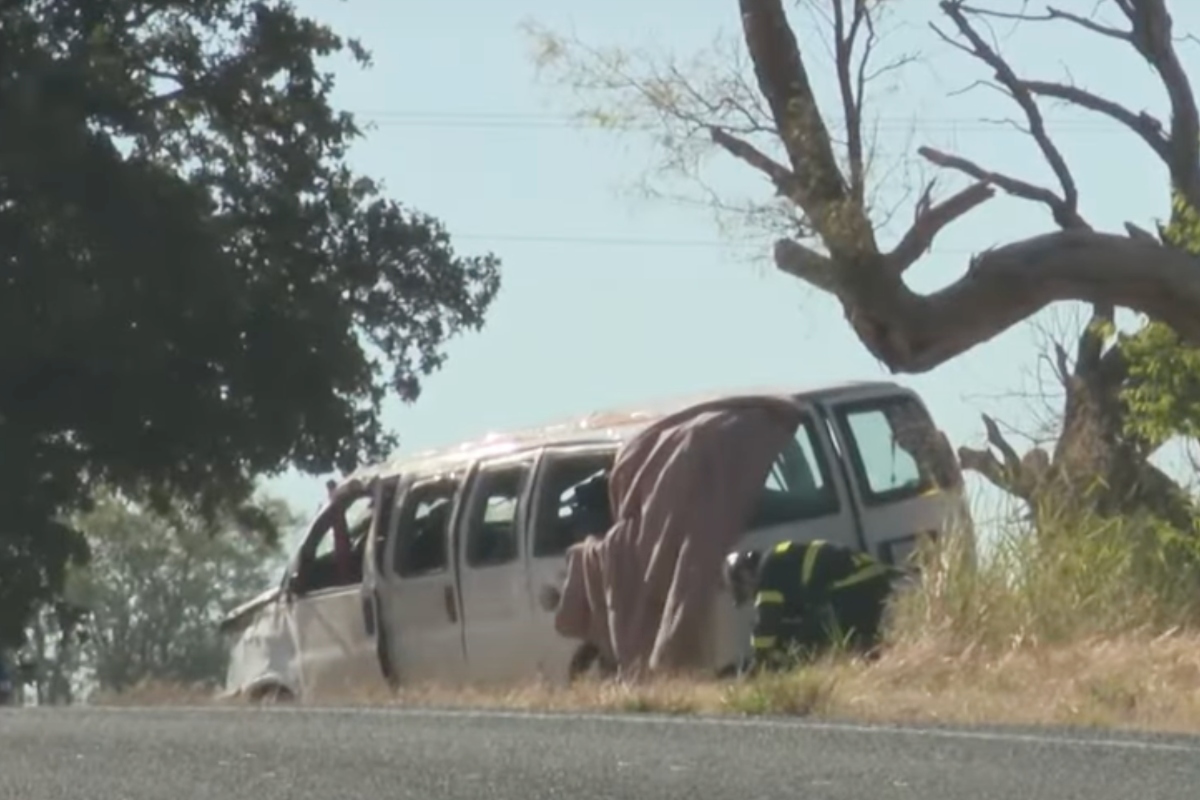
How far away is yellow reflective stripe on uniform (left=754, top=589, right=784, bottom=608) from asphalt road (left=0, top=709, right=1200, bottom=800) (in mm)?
3394

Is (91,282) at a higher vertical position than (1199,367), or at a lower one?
higher

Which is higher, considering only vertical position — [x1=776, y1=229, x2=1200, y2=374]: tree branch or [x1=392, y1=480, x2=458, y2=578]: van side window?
[x1=776, y1=229, x2=1200, y2=374]: tree branch

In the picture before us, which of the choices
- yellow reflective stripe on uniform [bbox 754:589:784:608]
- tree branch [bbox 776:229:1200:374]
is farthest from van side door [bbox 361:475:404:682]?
tree branch [bbox 776:229:1200:374]

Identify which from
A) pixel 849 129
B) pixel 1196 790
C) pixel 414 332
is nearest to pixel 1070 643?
pixel 1196 790

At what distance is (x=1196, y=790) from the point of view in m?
9.73

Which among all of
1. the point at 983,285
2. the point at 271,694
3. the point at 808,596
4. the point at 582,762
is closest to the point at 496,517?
the point at 271,694

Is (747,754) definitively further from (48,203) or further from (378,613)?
(48,203)

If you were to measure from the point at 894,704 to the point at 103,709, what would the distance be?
3.97 m

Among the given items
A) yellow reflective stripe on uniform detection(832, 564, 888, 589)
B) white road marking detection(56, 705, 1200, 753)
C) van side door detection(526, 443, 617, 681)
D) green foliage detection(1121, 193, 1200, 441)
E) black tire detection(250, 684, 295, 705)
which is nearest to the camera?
white road marking detection(56, 705, 1200, 753)

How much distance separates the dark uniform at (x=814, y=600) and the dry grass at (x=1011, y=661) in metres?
0.30

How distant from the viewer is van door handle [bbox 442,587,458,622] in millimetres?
19016

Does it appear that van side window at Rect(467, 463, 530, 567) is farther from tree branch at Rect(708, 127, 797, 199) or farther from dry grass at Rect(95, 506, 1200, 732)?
tree branch at Rect(708, 127, 797, 199)

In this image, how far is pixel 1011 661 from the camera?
50.8ft

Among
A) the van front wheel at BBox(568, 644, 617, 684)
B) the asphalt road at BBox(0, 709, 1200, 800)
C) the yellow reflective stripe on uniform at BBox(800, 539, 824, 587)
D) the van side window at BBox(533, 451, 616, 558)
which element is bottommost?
the asphalt road at BBox(0, 709, 1200, 800)
